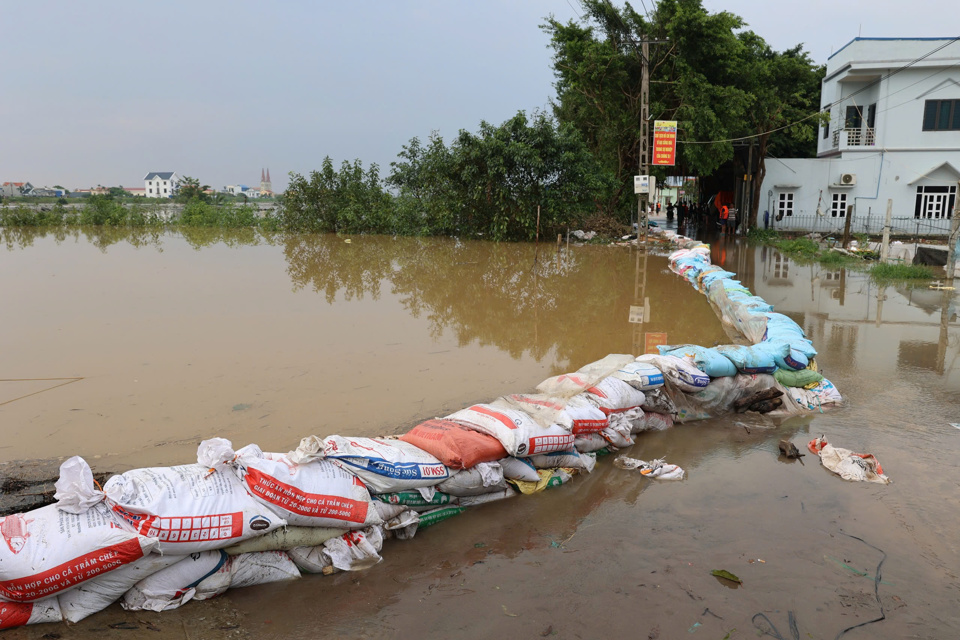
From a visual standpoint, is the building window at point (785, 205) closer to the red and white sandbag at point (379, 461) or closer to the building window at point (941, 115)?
the building window at point (941, 115)

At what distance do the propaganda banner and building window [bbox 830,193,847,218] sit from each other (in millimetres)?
8195

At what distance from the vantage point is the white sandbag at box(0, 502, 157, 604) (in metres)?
2.13

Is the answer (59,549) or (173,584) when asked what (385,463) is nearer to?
(173,584)

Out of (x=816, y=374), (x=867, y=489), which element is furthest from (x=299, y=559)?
(x=816, y=374)

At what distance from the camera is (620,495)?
337cm

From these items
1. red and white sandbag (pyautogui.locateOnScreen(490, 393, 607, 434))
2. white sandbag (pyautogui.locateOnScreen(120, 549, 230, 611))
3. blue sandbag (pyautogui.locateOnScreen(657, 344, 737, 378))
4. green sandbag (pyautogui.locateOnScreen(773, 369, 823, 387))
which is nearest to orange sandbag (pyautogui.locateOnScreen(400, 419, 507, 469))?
red and white sandbag (pyautogui.locateOnScreen(490, 393, 607, 434))

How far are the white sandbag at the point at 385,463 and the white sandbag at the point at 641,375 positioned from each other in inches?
63.1

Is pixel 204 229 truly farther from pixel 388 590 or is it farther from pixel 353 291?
pixel 388 590

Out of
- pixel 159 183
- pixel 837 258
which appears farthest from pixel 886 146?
pixel 159 183

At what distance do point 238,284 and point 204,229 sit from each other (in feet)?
46.0

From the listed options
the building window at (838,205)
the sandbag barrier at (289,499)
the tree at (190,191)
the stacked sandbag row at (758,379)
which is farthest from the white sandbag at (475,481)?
the tree at (190,191)

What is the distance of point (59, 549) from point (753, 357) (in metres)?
4.32

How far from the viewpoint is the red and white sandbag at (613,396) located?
3.90m

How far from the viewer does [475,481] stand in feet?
10.4
